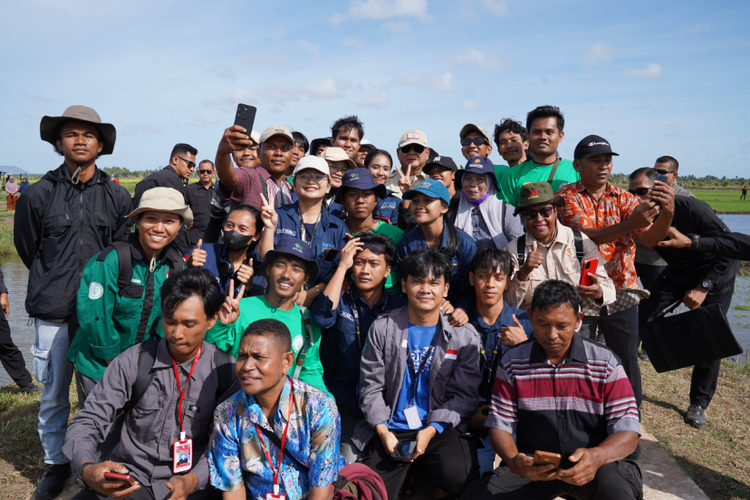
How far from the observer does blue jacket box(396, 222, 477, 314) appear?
4598 millimetres

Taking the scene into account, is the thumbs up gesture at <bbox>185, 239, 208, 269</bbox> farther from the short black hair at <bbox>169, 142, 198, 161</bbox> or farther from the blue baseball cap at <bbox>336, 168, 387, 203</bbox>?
the short black hair at <bbox>169, 142, 198, 161</bbox>

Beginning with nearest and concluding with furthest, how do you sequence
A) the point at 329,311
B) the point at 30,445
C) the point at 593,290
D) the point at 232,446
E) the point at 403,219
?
the point at 232,446
the point at 329,311
the point at 593,290
the point at 30,445
the point at 403,219

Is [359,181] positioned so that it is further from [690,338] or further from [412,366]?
[690,338]

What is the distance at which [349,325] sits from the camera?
4.43m

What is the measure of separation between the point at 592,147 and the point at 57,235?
16.5 ft

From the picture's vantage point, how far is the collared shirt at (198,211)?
25.6 feet

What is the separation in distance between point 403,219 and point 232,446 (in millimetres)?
3551

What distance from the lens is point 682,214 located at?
546 cm

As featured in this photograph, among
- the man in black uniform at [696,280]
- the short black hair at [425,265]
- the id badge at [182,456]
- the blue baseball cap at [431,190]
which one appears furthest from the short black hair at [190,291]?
the man in black uniform at [696,280]

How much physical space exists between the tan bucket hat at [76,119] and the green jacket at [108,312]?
48.0 inches

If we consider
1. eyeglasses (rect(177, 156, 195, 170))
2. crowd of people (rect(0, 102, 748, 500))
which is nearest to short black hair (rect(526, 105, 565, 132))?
crowd of people (rect(0, 102, 748, 500))

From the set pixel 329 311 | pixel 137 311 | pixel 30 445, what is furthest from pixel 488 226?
pixel 30 445

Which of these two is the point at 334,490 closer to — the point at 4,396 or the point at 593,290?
the point at 593,290

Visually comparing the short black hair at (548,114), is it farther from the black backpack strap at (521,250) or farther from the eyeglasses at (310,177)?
the eyeglasses at (310,177)
